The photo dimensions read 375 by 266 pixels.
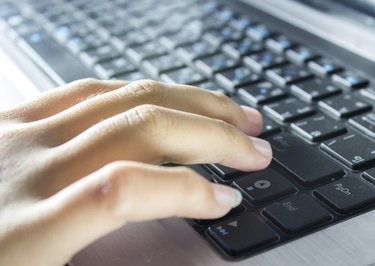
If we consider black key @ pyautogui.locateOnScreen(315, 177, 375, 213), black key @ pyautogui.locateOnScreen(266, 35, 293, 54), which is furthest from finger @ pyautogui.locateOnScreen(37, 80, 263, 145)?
black key @ pyautogui.locateOnScreen(266, 35, 293, 54)

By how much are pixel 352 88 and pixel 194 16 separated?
0.31 m

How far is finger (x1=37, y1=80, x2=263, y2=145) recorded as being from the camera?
1.59 ft

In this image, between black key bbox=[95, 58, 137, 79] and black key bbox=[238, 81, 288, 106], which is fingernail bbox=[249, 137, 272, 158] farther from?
black key bbox=[95, 58, 137, 79]

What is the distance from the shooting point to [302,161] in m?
0.52

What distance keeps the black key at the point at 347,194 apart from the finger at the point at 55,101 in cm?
22

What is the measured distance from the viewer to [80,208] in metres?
0.38

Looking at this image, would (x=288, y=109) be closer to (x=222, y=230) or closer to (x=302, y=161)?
(x=302, y=161)

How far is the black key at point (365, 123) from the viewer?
0.56m

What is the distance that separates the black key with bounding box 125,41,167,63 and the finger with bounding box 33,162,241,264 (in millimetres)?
365

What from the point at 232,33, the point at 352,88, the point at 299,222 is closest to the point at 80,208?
the point at 299,222

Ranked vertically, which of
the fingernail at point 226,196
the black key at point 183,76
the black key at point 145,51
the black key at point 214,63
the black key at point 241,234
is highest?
the fingernail at point 226,196

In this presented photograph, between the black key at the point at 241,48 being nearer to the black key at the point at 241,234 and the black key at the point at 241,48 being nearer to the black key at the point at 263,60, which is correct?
the black key at the point at 263,60

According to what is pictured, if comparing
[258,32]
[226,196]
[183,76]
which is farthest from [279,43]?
[226,196]

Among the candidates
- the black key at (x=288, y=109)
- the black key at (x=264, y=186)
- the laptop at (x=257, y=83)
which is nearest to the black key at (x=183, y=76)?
the laptop at (x=257, y=83)
